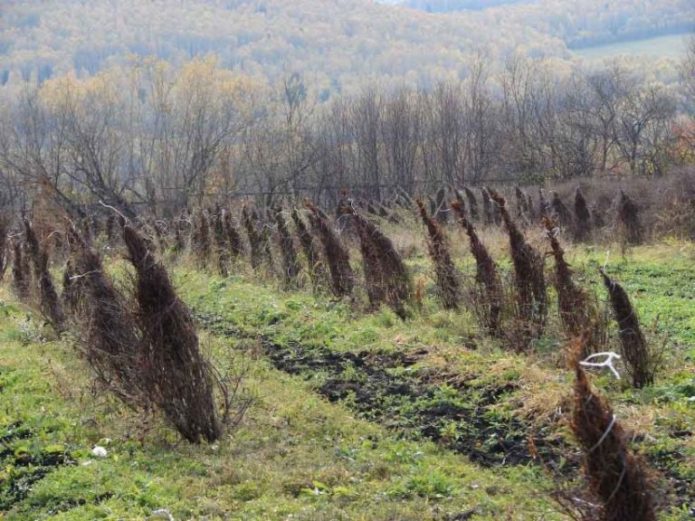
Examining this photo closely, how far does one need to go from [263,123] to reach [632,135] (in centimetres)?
1986

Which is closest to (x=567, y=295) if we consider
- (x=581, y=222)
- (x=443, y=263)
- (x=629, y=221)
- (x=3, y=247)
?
(x=443, y=263)

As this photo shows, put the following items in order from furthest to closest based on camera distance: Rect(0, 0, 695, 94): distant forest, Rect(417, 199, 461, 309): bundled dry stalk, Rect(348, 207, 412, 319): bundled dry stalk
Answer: Rect(0, 0, 695, 94): distant forest, Rect(348, 207, 412, 319): bundled dry stalk, Rect(417, 199, 461, 309): bundled dry stalk

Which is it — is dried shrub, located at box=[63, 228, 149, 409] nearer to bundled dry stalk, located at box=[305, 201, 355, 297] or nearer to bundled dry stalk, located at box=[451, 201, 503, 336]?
bundled dry stalk, located at box=[451, 201, 503, 336]

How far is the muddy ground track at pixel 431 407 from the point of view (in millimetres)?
6051

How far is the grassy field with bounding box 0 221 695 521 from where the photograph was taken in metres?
5.53

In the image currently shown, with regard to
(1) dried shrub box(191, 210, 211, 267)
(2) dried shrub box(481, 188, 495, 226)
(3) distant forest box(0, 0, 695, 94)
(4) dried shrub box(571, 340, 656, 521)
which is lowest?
(2) dried shrub box(481, 188, 495, 226)

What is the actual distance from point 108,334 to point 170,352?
1414 mm

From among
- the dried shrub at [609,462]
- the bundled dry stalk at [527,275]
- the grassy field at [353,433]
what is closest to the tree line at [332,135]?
the grassy field at [353,433]

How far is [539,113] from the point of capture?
44.5 m

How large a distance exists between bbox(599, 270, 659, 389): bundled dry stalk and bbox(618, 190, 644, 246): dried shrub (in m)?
12.6

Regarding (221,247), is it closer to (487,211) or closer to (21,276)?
(21,276)

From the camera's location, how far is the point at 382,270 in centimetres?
1250

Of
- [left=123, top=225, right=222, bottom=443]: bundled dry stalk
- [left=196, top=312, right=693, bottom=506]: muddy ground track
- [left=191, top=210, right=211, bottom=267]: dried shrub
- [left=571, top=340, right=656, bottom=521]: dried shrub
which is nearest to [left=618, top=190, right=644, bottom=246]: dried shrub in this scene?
[left=191, top=210, right=211, bottom=267]: dried shrub

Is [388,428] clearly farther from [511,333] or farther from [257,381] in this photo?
[511,333]
